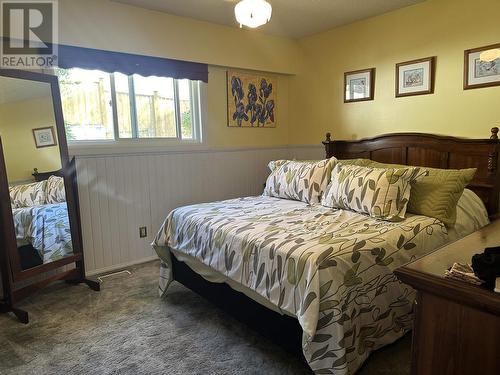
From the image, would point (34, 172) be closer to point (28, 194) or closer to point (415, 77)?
point (28, 194)

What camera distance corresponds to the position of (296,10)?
3.24 metres

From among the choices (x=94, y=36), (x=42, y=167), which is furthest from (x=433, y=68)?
(x=42, y=167)

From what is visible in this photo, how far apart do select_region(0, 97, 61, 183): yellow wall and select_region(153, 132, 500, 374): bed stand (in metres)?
1.07

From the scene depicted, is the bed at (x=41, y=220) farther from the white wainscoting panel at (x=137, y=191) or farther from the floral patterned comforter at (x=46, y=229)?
the white wainscoting panel at (x=137, y=191)

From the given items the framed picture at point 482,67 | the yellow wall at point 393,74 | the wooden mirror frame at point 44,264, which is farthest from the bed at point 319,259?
the wooden mirror frame at point 44,264

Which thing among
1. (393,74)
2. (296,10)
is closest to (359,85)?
(393,74)

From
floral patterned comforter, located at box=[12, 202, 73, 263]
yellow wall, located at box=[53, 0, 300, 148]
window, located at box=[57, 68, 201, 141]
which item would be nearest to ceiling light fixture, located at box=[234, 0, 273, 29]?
yellow wall, located at box=[53, 0, 300, 148]

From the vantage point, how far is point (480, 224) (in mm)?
2510

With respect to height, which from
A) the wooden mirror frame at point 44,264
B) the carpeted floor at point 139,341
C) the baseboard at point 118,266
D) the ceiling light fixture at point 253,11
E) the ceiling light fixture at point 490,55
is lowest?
the carpeted floor at point 139,341

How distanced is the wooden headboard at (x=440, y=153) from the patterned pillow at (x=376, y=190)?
0.67m

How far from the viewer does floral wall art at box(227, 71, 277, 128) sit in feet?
12.9

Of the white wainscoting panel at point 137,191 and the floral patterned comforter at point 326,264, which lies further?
the white wainscoting panel at point 137,191

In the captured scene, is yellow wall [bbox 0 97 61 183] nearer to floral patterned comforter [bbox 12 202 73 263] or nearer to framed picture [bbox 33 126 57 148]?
framed picture [bbox 33 126 57 148]

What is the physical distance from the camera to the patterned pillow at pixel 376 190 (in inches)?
88.3
